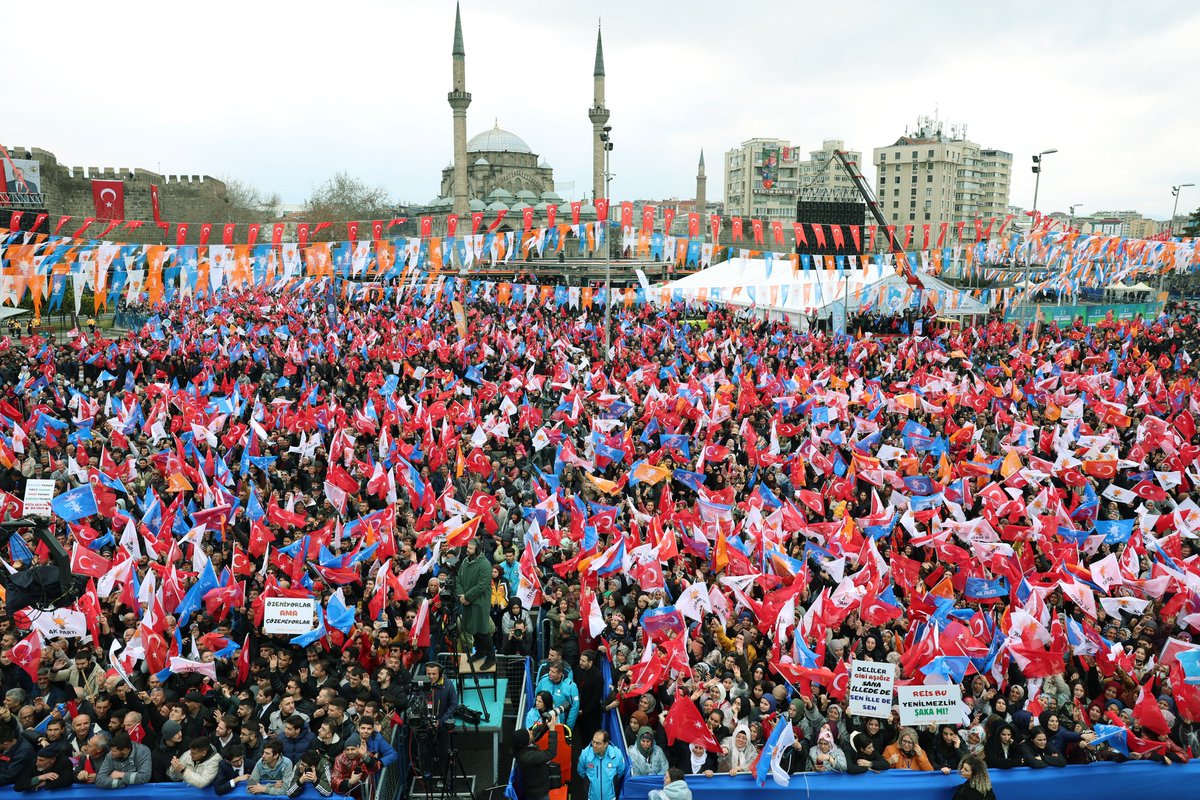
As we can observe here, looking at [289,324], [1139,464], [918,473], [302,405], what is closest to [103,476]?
[302,405]

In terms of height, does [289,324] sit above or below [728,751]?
above

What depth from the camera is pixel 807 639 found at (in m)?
8.08

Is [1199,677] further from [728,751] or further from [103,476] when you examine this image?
[103,476]

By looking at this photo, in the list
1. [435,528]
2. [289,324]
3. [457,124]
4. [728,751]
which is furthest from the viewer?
[457,124]

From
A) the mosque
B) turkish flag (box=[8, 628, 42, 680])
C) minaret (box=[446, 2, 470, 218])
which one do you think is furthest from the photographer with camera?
the mosque

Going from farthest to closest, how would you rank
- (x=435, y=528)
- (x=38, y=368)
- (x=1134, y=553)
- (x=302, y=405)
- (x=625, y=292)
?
(x=625, y=292) < (x=38, y=368) < (x=302, y=405) < (x=435, y=528) < (x=1134, y=553)

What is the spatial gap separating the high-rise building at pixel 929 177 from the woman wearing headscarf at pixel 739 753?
410 ft

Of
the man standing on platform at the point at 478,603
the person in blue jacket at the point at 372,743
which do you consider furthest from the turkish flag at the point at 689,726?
the man standing on platform at the point at 478,603

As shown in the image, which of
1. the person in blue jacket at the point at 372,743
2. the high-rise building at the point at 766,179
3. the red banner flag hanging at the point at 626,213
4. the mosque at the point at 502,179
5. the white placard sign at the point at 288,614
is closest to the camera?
the person in blue jacket at the point at 372,743

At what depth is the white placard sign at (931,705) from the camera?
6.88 m

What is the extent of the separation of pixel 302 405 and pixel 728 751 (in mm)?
11574

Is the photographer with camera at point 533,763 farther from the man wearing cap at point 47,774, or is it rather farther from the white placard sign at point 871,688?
the man wearing cap at point 47,774

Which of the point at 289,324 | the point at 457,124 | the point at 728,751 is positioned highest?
the point at 457,124

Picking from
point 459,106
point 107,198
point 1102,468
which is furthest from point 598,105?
point 1102,468
